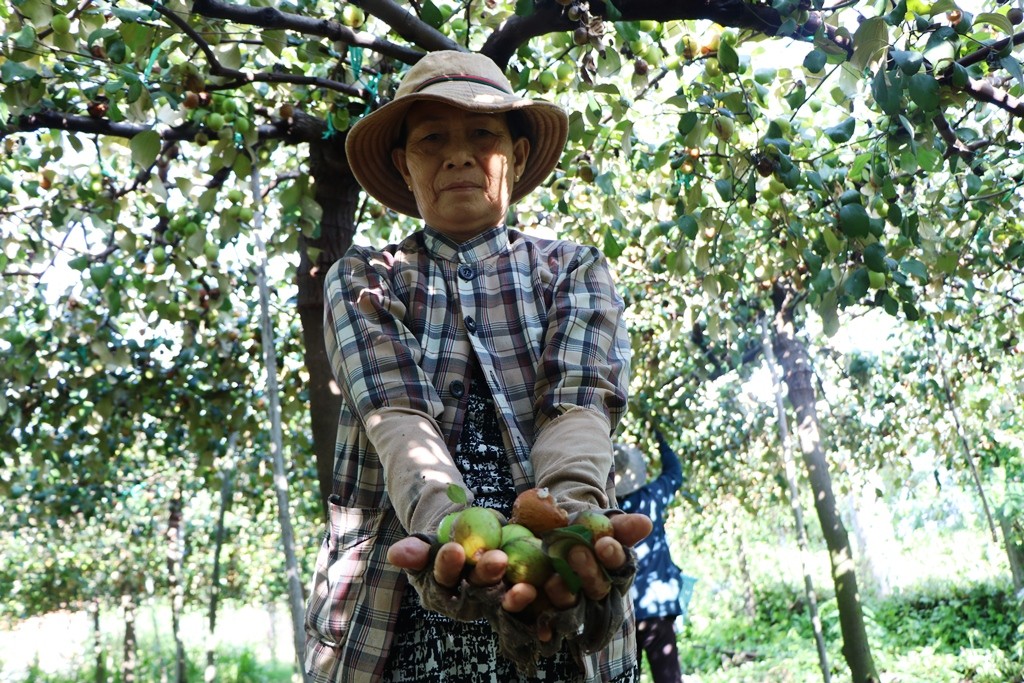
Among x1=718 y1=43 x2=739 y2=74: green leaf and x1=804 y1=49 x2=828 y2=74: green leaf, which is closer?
x1=804 y1=49 x2=828 y2=74: green leaf

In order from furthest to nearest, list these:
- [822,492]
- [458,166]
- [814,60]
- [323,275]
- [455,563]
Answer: [822,492] → [323,275] → [814,60] → [458,166] → [455,563]

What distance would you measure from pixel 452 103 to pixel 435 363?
403 millimetres

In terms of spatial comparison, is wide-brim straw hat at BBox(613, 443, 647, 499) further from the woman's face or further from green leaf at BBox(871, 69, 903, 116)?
the woman's face

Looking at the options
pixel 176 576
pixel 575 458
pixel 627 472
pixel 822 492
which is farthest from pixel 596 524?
pixel 176 576

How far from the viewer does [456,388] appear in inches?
56.6

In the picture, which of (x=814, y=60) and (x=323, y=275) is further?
(x=323, y=275)

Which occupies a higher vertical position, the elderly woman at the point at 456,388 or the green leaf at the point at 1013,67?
the green leaf at the point at 1013,67

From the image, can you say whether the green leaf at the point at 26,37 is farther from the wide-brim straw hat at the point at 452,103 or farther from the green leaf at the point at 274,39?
the wide-brim straw hat at the point at 452,103

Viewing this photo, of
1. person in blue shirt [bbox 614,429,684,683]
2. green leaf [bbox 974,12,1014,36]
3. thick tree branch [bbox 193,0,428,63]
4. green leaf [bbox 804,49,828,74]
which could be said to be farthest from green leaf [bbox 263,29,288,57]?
person in blue shirt [bbox 614,429,684,683]

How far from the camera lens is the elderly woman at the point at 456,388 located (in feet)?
4.15

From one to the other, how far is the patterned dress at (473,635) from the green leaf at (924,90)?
111 centimetres

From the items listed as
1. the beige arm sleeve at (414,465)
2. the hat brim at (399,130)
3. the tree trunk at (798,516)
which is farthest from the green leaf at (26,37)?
the tree trunk at (798,516)

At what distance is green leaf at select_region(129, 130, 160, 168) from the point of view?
101 inches

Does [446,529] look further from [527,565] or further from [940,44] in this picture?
[940,44]
